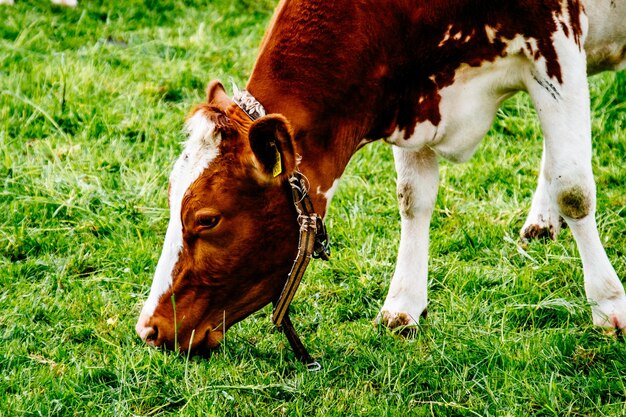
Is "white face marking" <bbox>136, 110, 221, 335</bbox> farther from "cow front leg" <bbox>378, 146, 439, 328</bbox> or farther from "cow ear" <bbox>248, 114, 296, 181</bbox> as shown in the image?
"cow front leg" <bbox>378, 146, 439, 328</bbox>

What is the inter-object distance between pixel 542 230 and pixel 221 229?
2023 millimetres

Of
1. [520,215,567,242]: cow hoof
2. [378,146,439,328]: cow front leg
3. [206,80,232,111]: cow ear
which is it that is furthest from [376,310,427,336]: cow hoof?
[206,80,232,111]: cow ear

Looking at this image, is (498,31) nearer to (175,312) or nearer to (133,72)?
(175,312)

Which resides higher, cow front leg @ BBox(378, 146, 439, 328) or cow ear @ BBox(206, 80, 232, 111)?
cow ear @ BBox(206, 80, 232, 111)

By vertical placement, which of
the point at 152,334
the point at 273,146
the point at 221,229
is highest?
the point at 273,146

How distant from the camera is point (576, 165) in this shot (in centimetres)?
345

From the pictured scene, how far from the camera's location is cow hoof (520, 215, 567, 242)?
4430mm

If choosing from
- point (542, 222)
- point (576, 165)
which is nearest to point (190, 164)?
point (576, 165)

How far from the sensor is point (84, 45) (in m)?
6.85

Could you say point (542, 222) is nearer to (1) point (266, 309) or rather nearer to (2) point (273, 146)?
(1) point (266, 309)

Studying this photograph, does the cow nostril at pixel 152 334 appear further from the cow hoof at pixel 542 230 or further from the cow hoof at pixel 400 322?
the cow hoof at pixel 542 230

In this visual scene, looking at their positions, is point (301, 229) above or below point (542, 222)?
above

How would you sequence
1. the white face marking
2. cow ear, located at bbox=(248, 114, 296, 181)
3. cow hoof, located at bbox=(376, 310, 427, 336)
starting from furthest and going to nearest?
cow hoof, located at bbox=(376, 310, 427, 336) → the white face marking → cow ear, located at bbox=(248, 114, 296, 181)

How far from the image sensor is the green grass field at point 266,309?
10.6 feet
